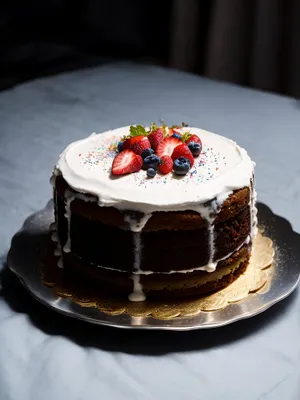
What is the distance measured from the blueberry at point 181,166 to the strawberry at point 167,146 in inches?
2.0

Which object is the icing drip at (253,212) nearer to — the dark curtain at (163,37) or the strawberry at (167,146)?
the strawberry at (167,146)

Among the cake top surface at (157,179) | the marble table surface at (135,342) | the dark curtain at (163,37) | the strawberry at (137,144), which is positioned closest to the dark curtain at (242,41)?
the dark curtain at (163,37)

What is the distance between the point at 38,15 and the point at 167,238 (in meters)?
2.58

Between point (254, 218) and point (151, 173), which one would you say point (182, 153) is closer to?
point (151, 173)

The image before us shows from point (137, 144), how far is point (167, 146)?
0.07 metres

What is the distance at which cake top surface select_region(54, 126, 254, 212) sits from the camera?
4.31 ft

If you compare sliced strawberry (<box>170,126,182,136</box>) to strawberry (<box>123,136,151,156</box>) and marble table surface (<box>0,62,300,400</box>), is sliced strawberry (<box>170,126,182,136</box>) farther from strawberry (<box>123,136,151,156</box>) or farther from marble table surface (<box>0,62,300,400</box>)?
marble table surface (<box>0,62,300,400</box>)

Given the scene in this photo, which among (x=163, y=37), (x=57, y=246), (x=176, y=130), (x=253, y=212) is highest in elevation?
(x=176, y=130)

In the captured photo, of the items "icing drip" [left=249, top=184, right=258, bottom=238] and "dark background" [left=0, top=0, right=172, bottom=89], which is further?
"dark background" [left=0, top=0, right=172, bottom=89]

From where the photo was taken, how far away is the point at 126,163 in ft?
4.64

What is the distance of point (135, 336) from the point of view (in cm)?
129

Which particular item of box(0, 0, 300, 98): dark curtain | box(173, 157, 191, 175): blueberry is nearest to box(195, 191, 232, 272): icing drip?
box(173, 157, 191, 175): blueberry

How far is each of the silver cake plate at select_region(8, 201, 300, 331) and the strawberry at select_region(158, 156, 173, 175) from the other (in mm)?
317

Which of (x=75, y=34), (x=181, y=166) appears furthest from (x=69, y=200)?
(x=75, y=34)
